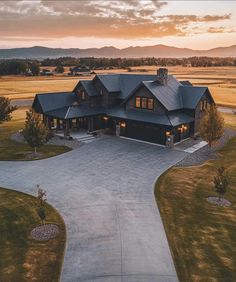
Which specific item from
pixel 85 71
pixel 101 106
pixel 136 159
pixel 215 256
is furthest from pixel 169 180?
pixel 85 71

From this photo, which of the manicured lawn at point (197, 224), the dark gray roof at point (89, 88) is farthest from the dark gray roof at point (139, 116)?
the manicured lawn at point (197, 224)

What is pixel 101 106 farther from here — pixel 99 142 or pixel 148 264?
pixel 148 264

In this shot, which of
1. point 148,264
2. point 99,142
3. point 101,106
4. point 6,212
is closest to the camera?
point 148,264

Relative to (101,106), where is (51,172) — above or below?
below

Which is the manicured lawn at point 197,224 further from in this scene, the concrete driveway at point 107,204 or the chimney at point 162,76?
the chimney at point 162,76

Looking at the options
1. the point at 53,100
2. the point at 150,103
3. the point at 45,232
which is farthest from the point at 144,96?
the point at 45,232

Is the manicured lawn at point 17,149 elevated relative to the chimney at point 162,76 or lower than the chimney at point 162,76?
lower

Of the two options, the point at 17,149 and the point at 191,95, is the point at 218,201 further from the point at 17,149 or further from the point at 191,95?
the point at 17,149

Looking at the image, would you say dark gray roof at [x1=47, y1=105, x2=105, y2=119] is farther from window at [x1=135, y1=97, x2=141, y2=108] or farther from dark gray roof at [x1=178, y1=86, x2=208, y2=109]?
dark gray roof at [x1=178, y1=86, x2=208, y2=109]
